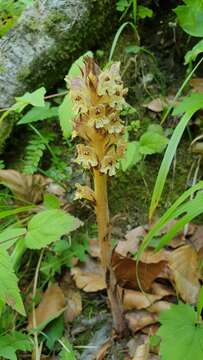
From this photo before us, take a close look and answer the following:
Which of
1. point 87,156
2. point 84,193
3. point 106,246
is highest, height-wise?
point 87,156

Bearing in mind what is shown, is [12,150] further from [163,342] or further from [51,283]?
[163,342]

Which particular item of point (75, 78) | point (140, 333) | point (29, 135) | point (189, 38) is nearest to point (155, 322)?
point (140, 333)

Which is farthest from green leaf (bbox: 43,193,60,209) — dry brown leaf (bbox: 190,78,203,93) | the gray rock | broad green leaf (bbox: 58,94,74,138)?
dry brown leaf (bbox: 190,78,203,93)

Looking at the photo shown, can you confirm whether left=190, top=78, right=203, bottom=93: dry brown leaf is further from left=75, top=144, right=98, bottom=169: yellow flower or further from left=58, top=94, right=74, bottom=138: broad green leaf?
left=75, top=144, right=98, bottom=169: yellow flower

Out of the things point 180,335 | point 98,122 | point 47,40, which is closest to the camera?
point 98,122

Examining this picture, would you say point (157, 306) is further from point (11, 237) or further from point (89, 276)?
point (11, 237)

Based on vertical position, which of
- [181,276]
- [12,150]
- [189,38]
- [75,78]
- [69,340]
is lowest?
[69,340]

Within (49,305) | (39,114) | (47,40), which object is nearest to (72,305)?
(49,305)
